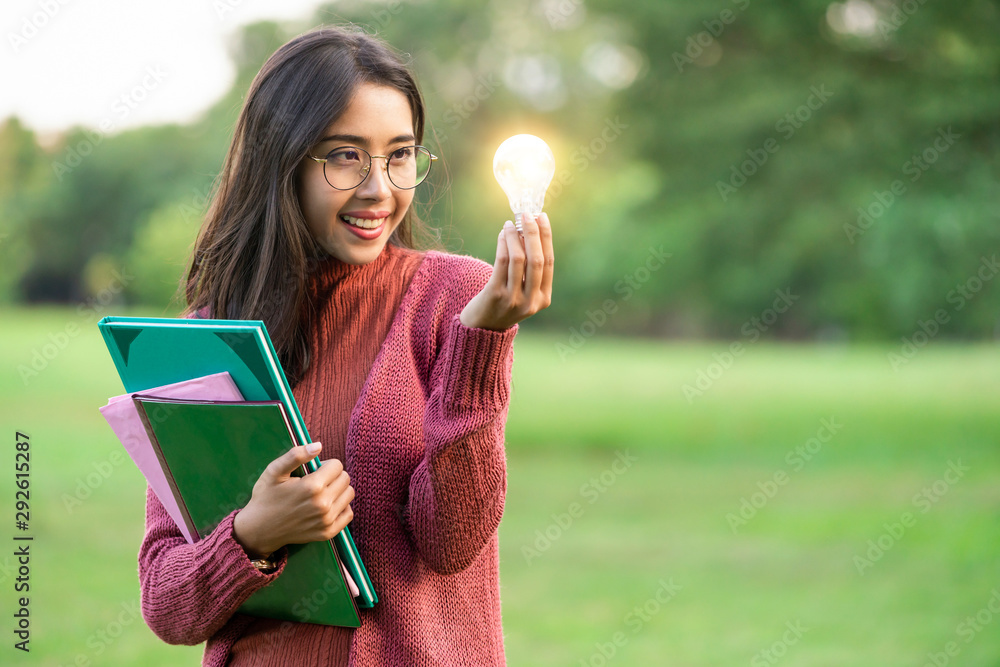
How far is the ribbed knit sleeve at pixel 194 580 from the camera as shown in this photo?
1.64 metres

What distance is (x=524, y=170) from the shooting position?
171cm

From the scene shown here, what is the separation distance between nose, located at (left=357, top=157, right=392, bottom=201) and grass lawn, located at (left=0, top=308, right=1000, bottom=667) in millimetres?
4230

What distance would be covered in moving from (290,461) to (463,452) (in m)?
0.29

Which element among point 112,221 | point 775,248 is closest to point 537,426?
point 775,248

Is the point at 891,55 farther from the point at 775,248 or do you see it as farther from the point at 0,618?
the point at 0,618

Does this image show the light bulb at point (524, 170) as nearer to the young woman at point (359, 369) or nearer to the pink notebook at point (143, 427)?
the young woman at point (359, 369)

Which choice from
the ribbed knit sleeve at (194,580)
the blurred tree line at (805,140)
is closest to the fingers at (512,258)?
the ribbed knit sleeve at (194,580)

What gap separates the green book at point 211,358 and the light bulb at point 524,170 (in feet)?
1.65

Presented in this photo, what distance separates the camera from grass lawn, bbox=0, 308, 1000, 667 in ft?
19.1

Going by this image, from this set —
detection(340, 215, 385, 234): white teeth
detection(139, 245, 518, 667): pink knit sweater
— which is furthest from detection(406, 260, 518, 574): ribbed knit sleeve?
detection(340, 215, 385, 234): white teeth

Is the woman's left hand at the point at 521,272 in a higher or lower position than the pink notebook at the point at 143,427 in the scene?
higher

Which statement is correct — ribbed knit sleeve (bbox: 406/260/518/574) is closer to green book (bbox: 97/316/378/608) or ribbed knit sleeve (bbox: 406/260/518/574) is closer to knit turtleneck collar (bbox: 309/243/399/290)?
green book (bbox: 97/316/378/608)

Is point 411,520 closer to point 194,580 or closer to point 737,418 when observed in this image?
point 194,580

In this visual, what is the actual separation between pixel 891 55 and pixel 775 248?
→ 2.38 m
